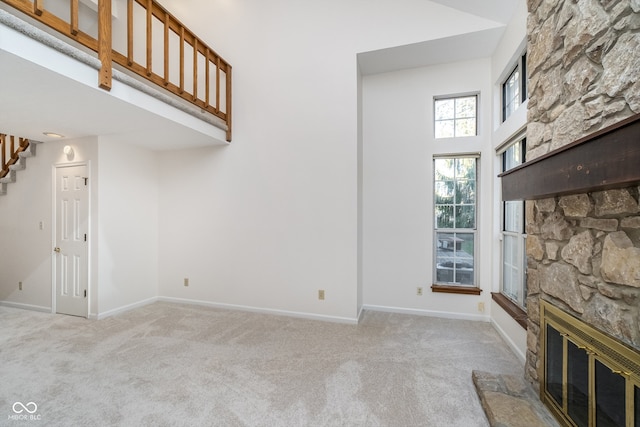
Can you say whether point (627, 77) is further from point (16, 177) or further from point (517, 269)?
point (16, 177)

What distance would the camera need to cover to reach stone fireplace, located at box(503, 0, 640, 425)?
45.3 inches

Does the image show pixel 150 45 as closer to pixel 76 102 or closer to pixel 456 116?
pixel 76 102

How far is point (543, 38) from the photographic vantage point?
71.2 inches

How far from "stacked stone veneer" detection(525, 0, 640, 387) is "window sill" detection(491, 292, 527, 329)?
506 mm

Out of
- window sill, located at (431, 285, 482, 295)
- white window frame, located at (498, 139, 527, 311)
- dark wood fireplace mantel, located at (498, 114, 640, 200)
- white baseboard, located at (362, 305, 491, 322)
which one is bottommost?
white baseboard, located at (362, 305, 491, 322)

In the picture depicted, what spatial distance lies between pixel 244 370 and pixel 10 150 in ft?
16.0

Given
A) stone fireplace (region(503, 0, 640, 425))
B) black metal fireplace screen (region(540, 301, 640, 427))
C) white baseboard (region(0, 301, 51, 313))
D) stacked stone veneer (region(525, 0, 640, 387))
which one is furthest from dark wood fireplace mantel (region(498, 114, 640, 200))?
white baseboard (region(0, 301, 51, 313))

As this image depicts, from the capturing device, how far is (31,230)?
383cm

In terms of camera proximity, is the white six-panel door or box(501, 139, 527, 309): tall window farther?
the white six-panel door

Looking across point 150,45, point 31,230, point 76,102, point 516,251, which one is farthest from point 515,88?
point 31,230

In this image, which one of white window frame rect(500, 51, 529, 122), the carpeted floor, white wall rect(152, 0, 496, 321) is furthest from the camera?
white wall rect(152, 0, 496, 321)

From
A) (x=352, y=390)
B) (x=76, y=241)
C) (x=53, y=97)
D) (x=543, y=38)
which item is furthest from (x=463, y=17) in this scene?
(x=76, y=241)

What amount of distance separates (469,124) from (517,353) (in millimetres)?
2580

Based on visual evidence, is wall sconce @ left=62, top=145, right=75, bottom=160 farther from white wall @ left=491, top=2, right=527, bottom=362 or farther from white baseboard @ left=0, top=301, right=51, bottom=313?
white wall @ left=491, top=2, right=527, bottom=362
